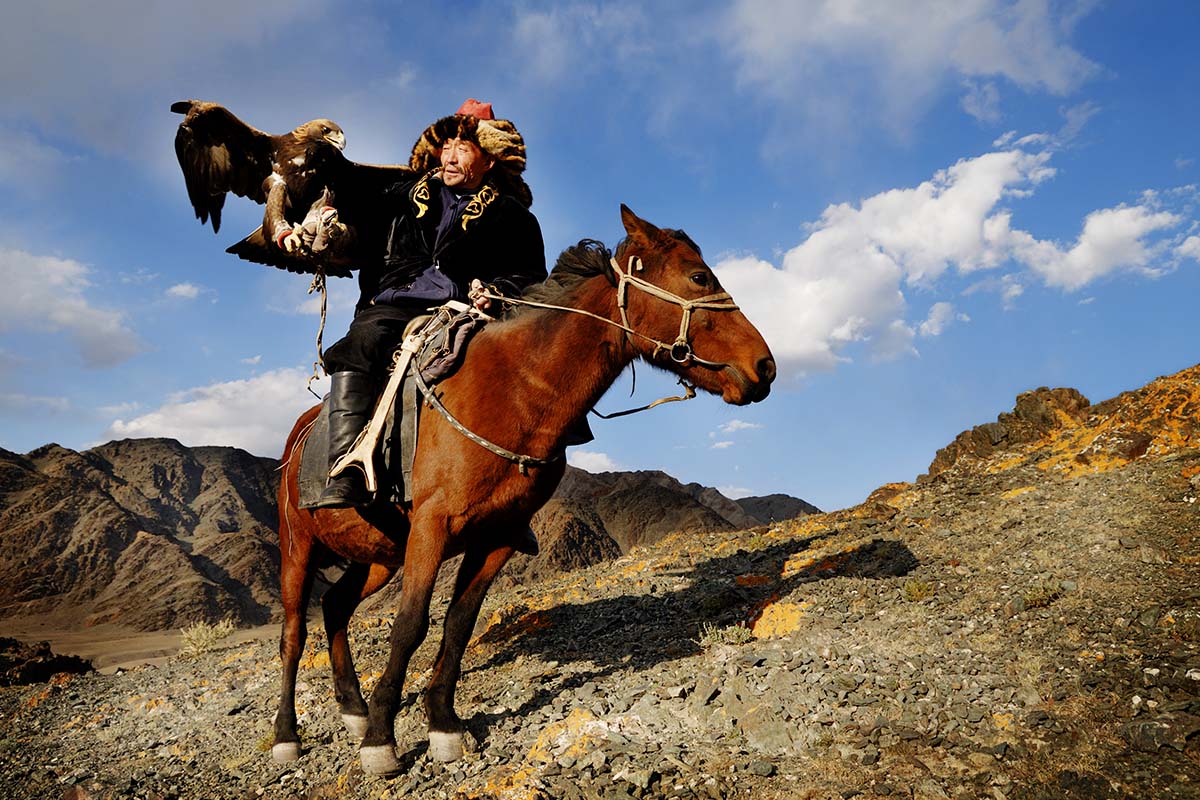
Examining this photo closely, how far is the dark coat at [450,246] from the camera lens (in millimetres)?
5273

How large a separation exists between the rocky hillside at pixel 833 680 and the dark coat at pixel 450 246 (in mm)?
3292

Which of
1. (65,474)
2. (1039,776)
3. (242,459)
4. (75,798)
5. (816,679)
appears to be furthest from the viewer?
(242,459)

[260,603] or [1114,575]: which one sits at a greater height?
[1114,575]

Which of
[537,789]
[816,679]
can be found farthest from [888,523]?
[537,789]

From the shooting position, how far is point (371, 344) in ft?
16.2

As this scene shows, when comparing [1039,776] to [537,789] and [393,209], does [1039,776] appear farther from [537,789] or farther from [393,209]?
[393,209]

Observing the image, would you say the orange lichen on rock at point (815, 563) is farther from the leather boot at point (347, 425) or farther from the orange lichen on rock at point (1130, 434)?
the leather boot at point (347, 425)

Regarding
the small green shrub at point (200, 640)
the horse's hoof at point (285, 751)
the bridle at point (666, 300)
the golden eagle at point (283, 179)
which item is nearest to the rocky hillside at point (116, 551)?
the small green shrub at point (200, 640)

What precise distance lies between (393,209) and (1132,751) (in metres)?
6.03

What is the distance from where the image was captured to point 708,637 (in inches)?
236

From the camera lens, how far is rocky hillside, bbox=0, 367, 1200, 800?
374 centimetres

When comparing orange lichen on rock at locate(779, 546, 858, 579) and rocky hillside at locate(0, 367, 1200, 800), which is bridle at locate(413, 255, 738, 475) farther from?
orange lichen on rock at locate(779, 546, 858, 579)

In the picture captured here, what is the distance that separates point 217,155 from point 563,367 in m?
3.80

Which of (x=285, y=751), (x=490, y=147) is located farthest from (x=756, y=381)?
(x=285, y=751)
